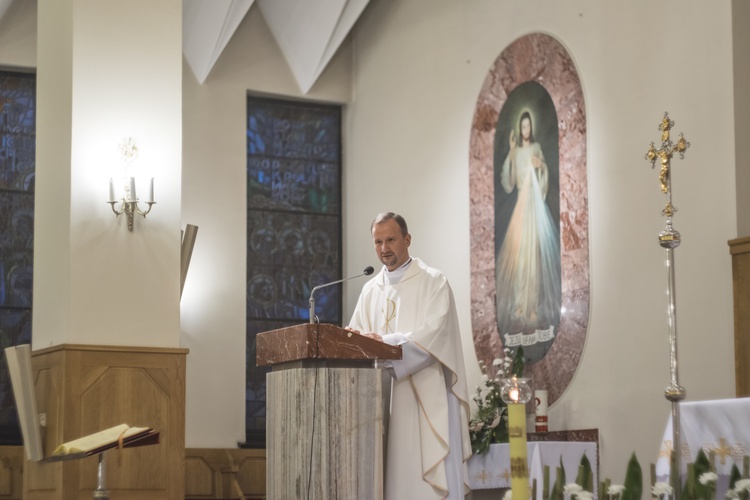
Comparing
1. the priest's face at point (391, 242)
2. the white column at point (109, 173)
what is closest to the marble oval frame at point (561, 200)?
the priest's face at point (391, 242)

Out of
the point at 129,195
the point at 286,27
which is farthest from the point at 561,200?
the point at 286,27

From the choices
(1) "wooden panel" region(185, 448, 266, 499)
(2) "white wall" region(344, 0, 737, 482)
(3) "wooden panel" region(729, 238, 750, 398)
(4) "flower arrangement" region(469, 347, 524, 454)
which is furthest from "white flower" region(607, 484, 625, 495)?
(1) "wooden panel" region(185, 448, 266, 499)

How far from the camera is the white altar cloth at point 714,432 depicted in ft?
14.9

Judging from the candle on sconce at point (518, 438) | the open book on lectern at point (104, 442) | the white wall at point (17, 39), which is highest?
the white wall at point (17, 39)

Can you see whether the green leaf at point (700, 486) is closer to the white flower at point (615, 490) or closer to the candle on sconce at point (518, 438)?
the white flower at point (615, 490)

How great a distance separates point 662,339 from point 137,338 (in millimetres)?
3628

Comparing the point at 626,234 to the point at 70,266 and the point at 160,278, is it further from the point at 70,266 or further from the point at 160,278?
the point at 70,266

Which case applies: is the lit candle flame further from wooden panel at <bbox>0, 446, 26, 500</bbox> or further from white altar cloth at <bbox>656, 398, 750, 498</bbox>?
wooden panel at <bbox>0, 446, 26, 500</bbox>

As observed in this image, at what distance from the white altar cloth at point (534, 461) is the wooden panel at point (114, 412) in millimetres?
2121

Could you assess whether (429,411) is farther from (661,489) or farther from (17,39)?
(17,39)

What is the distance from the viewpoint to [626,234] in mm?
7652

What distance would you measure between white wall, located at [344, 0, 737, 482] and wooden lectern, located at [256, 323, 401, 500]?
260 centimetres

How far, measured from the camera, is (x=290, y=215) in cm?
1202

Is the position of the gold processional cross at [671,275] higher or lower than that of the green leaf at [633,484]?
higher
